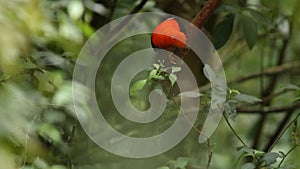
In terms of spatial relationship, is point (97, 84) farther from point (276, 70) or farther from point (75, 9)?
point (276, 70)

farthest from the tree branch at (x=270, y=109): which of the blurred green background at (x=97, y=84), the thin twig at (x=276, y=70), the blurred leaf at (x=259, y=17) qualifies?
the blurred leaf at (x=259, y=17)

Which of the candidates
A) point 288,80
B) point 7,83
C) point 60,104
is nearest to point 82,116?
point 60,104

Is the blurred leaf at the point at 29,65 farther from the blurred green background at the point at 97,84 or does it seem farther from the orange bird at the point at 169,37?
the orange bird at the point at 169,37

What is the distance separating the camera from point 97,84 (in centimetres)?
158

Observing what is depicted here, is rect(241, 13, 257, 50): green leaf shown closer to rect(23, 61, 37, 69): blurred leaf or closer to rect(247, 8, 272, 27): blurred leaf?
rect(247, 8, 272, 27): blurred leaf

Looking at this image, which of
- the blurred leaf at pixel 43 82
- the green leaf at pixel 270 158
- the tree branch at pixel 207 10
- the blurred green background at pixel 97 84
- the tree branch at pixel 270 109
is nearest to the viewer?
the blurred green background at pixel 97 84

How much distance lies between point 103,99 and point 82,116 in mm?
150

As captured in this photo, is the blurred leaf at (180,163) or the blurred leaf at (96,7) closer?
the blurred leaf at (180,163)

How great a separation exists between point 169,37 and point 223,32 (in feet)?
1.30

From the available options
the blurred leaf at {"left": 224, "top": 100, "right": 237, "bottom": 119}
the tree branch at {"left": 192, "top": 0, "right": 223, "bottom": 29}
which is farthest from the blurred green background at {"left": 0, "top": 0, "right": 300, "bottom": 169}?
the tree branch at {"left": 192, "top": 0, "right": 223, "bottom": 29}

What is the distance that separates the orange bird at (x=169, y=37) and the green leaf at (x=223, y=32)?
34cm

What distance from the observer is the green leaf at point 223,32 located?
1549 mm

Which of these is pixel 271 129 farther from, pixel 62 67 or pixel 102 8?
pixel 62 67

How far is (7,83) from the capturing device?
1257 millimetres
